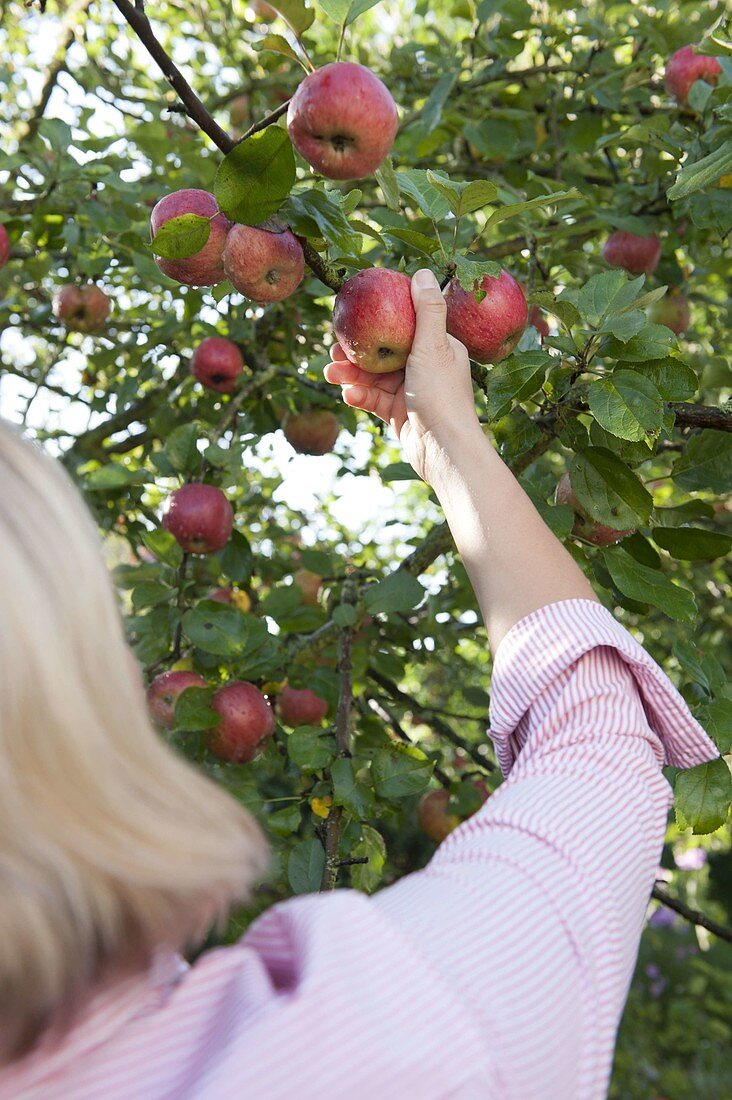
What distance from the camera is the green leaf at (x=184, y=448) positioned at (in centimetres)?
201

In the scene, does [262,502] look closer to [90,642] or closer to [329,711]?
[329,711]

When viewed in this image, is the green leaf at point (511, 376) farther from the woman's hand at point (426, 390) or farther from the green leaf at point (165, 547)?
the green leaf at point (165, 547)

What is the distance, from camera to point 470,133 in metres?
2.39

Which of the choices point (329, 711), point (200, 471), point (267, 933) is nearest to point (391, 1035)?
point (267, 933)

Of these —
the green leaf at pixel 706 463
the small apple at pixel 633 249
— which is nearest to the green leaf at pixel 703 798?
the green leaf at pixel 706 463

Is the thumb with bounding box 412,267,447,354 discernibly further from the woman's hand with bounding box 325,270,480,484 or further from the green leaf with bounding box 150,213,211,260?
the green leaf with bounding box 150,213,211,260

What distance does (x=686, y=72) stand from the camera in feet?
6.84

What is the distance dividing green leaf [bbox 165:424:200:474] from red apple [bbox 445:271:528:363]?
0.76 metres

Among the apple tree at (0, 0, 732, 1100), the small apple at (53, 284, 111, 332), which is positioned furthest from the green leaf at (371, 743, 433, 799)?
the small apple at (53, 284, 111, 332)

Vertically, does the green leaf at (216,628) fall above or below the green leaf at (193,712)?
above

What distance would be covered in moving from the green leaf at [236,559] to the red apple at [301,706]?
12.2 inches

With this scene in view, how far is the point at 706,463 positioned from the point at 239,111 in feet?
7.63

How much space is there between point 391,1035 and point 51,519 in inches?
17.1

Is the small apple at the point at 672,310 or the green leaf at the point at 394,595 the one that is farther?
the small apple at the point at 672,310
